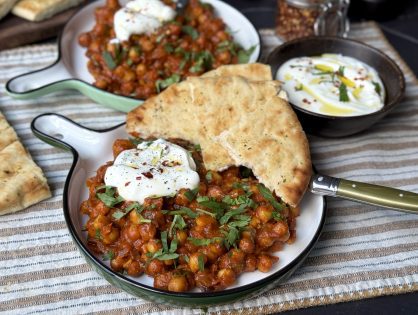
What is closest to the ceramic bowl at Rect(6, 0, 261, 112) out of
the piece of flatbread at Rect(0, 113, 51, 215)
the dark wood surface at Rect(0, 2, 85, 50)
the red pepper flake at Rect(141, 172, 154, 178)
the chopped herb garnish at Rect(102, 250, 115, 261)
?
the dark wood surface at Rect(0, 2, 85, 50)

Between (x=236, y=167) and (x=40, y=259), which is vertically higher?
(x=236, y=167)

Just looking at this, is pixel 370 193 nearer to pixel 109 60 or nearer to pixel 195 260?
pixel 195 260

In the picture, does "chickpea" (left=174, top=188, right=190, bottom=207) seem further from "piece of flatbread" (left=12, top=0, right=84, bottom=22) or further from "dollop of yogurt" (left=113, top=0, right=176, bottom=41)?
"piece of flatbread" (left=12, top=0, right=84, bottom=22)

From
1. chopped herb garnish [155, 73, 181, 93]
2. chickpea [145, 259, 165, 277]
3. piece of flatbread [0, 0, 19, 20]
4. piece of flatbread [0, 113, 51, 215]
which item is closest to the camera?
chickpea [145, 259, 165, 277]

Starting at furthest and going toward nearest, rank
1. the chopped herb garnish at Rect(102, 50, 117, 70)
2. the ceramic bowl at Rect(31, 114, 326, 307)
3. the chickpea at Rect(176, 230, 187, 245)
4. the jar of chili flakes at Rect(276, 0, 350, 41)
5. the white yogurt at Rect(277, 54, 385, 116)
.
Answer: the jar of chili flakes at Rect(276, 0, 350, 41)
the chopped herb garnish at Rect(102, 50, 117, 70)
the white yogurt at Rect(277, 54, 385, 116)
the chickpea at Rect(176, 230, 187, 245)
the ceramic bowl at Rect(31, 114, 326, 307)

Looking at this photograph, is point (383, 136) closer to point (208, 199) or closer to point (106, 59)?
point (208, 199)

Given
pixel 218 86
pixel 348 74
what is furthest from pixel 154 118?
pixel 348 74

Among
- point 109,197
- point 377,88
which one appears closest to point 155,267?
point 109,197

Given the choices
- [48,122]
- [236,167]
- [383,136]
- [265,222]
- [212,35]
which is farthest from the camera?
[212,35]
